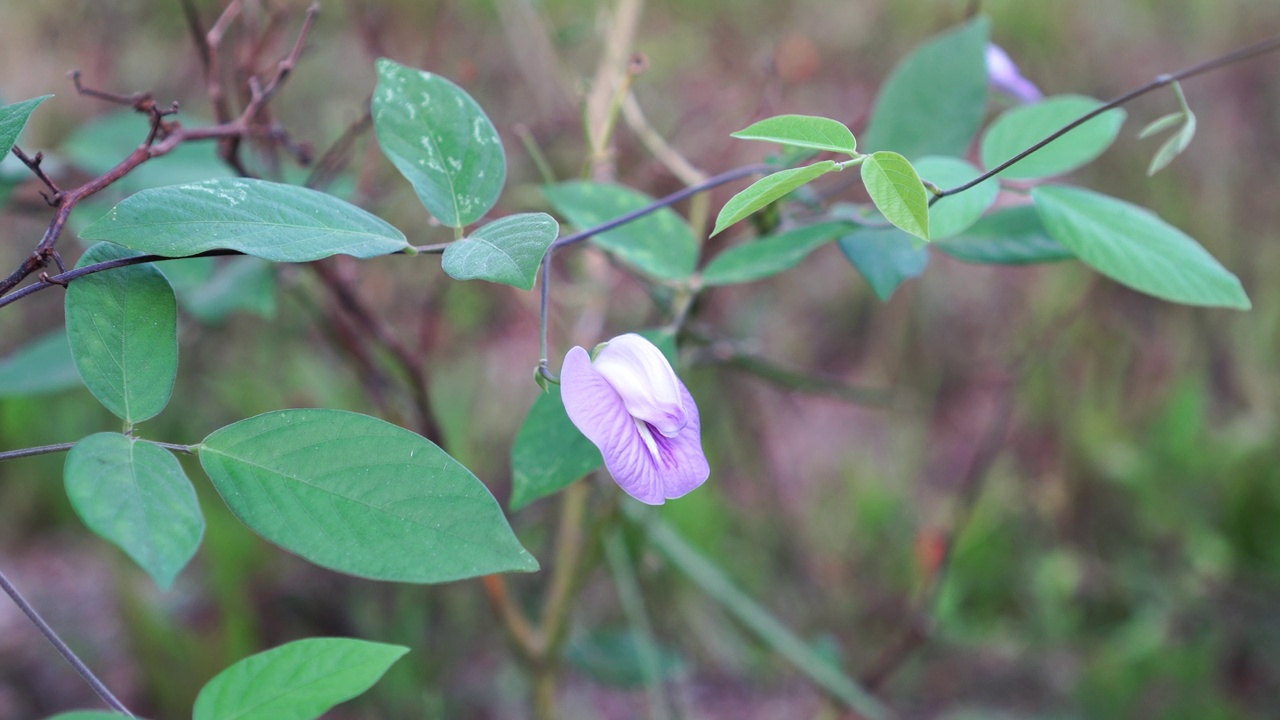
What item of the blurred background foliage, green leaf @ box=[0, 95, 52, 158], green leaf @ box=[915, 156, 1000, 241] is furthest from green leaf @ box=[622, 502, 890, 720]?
green leaf @ box=[0, 95, 52, 158]

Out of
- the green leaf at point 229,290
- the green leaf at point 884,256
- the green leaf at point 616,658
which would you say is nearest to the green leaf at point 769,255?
the green leaf at point 884,256

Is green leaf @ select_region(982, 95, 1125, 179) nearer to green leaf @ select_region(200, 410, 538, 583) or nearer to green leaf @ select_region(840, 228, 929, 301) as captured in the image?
green leaf @ select_region(840, 228, 929, 301)

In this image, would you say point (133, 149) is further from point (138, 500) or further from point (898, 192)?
point (898, 192)

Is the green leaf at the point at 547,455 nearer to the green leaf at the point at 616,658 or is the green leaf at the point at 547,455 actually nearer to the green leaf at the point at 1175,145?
the green leaf at the point at 1175,145

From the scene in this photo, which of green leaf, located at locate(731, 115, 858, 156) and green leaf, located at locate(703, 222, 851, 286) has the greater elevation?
green leaf, located at locate(731, 115, 858, 156)

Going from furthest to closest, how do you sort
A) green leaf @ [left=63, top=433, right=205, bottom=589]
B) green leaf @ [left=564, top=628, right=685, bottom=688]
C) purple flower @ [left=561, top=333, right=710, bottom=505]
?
1. green leaf @ [left=564, top=628, right=685, bottom=688]
2. purple flower @ [left=561, top=333, right=710, bottom=505]
3. green leaf @ [left=63, top=433, right=205, bottom=589]

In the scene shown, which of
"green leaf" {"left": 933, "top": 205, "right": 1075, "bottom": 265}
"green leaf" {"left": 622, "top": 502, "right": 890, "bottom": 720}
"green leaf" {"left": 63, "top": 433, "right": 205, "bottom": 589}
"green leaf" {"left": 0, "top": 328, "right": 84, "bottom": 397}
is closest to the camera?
"green leaf" {"left": 63, "top": 433, "right": 205, "bottom": 589}

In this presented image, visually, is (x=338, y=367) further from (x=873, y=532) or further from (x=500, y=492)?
(x=873, y=532)
